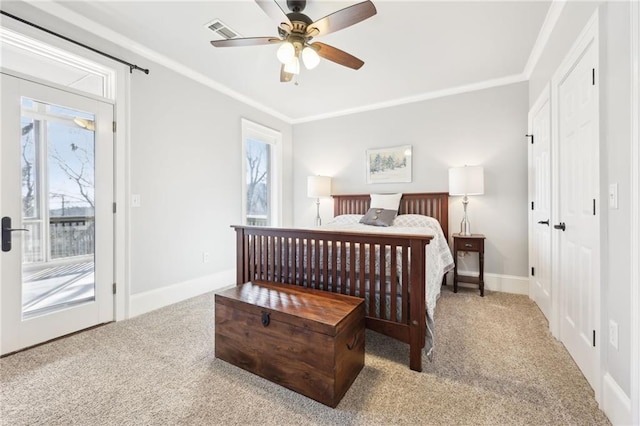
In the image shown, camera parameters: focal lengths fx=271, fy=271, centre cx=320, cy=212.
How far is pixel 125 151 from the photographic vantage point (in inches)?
103

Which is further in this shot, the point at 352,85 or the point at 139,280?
the point at 352,85

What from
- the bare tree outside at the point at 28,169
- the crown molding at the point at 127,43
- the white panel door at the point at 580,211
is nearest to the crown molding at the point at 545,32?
the white panel door at the point at 580,211

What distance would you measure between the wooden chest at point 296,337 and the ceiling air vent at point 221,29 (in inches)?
88.8

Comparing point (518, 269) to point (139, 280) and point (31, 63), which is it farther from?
point (31, 63)

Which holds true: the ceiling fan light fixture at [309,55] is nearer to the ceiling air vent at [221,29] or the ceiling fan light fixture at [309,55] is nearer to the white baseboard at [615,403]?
the ceiling air vent at [221,29]

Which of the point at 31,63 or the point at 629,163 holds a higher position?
the point at 31,63

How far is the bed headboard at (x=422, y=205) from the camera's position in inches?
146

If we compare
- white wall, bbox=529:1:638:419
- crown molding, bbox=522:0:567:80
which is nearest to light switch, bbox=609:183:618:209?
white wall, bbox=529:1:638:419

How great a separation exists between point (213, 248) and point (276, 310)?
7.37 feet

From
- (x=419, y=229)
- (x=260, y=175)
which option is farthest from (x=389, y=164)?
(x=260, y=175)

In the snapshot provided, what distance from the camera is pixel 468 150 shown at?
365cm

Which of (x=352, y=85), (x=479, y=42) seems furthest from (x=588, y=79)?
(x=352, y=85)

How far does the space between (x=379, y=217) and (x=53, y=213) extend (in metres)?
3.27

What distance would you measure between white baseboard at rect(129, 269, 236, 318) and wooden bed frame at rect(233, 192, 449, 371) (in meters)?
1.03
